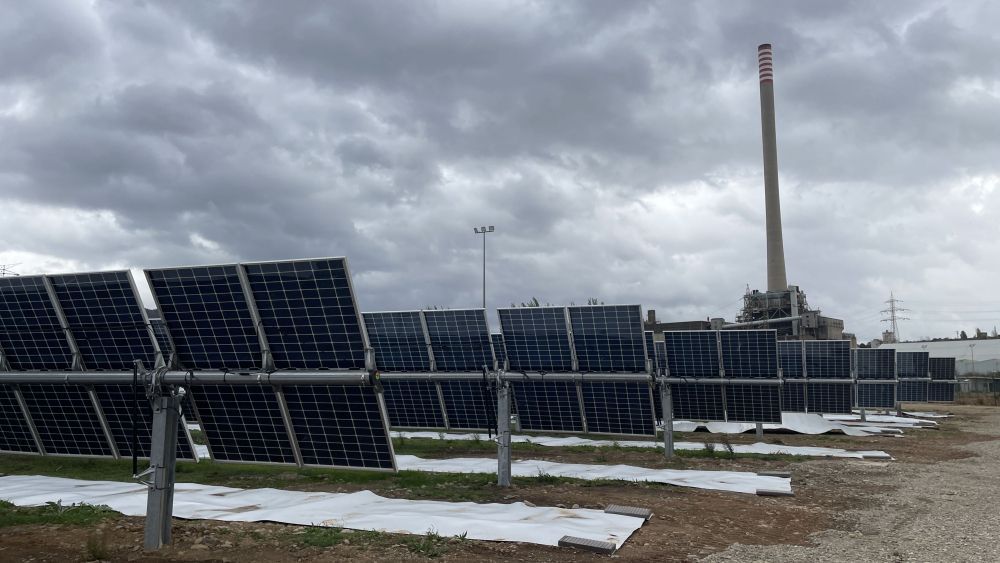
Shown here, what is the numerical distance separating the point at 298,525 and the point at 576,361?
13008 millimetres

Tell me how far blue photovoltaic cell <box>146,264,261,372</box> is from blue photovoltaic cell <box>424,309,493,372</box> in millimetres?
11686

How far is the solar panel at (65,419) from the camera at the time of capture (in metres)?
16.9

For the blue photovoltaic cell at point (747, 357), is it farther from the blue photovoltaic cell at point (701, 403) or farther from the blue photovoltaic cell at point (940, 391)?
the blue photovoltaic cell at point (940, 391)

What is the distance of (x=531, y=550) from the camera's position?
12.4 m

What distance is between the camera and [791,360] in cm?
4009

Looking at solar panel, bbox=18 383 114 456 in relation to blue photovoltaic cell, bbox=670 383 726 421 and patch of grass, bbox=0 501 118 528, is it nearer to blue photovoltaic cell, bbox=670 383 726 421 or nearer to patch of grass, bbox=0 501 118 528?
patch of grass, bbox=0 501 118 528

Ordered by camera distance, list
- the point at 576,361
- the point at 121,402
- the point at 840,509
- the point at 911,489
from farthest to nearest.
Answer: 1. the point at 576,361
2. the point at 911,489
3. the point at 840,509
4. the point at 121,402

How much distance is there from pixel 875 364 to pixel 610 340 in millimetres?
35125

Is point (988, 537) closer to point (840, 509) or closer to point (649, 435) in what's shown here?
point (840, 509)

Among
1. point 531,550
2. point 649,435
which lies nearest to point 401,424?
point 649,435

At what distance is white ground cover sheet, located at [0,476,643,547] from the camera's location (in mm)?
13555

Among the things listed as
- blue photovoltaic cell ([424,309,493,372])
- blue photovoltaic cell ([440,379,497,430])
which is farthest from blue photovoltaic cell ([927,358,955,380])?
blue photovoltaic cell ([424,309,493,372])

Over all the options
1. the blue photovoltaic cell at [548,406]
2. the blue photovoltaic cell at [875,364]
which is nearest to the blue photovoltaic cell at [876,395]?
the blue photovoltaic cell at [875,364]

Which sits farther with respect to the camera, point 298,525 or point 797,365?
point 797,365
